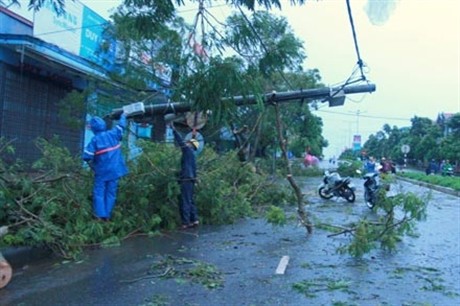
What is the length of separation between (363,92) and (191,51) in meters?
7.37

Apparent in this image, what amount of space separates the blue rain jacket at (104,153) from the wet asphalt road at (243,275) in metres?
1.24

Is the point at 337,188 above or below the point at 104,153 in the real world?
below

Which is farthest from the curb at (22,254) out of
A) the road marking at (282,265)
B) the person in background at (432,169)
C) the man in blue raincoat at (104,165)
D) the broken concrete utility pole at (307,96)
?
the person in background at (432,169)

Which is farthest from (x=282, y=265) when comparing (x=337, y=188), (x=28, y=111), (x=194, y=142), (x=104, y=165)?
(x=337, y=188)

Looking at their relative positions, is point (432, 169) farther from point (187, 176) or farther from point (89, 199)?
point (89, 199)

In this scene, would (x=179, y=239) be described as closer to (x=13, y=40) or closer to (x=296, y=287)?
(x=296, y=287)

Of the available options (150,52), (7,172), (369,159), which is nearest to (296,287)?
(7,172)

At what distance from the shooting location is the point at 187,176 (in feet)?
32.8

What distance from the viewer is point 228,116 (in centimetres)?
386

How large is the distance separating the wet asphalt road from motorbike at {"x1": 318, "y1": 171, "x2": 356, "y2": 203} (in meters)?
8.17

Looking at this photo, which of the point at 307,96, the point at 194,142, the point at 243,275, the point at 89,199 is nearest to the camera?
the point at 243,275

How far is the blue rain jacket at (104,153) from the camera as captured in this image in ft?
28.0

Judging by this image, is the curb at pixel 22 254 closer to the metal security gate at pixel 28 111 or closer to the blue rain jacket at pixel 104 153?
the blue rain jacket at pixel 104 153

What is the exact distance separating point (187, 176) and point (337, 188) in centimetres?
950
